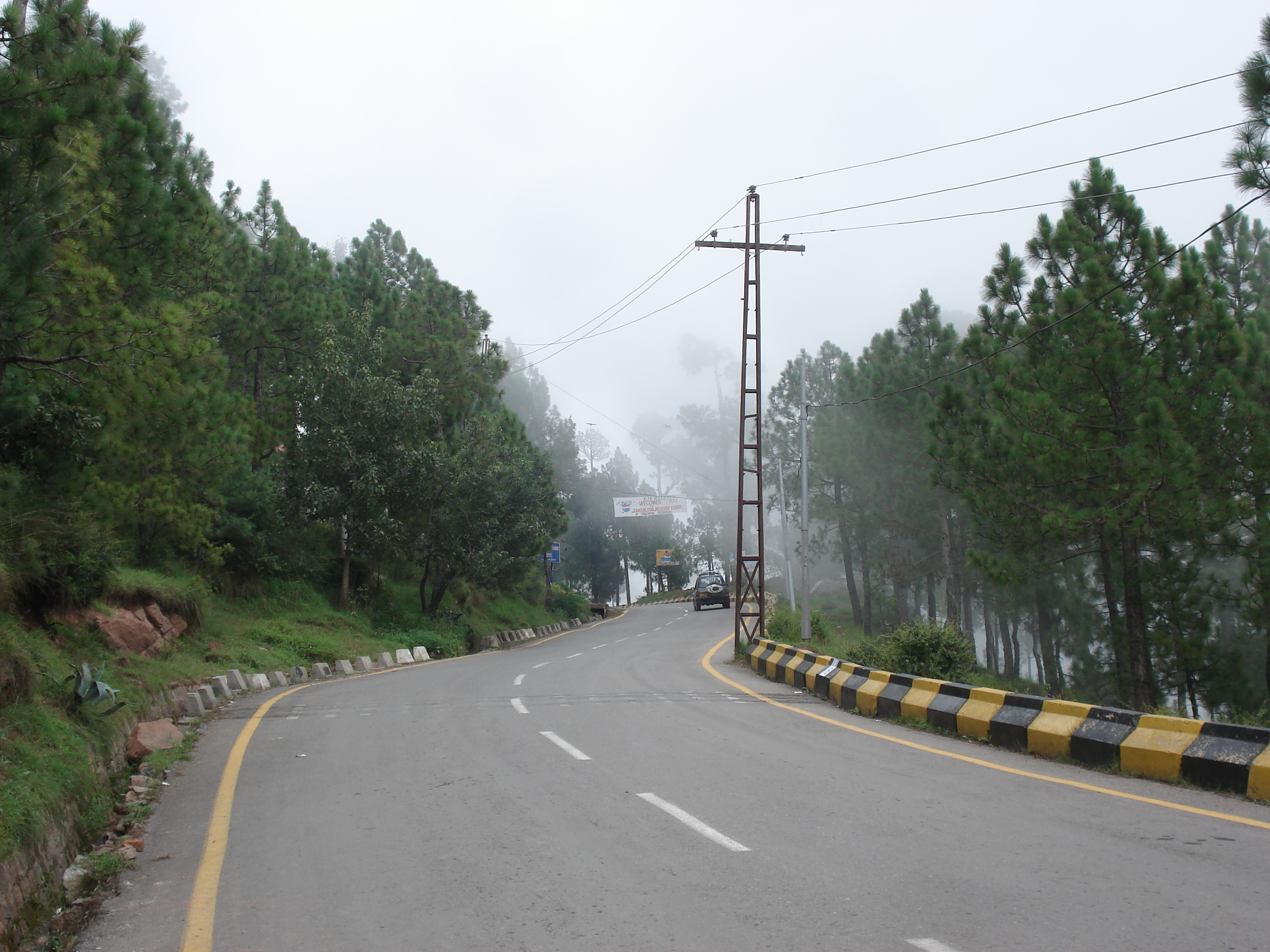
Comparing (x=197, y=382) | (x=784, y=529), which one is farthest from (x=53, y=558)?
(x=784, y=529)

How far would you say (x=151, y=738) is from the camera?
1033cm

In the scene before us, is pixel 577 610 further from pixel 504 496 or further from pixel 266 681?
pixel 266 681

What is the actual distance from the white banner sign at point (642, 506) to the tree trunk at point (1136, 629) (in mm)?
39542

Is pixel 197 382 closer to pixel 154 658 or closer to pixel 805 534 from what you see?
pixel 154 658

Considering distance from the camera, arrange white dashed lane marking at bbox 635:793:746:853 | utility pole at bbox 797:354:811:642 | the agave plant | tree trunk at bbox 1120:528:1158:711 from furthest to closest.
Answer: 1. utility pole at bbox 797:354:811:642
2. tree trunk at bbox 1120:528:1158:711
3. the agave plant
4. white dashed lane marking at bbox 635:793:746:853

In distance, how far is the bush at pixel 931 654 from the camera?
1479 cm

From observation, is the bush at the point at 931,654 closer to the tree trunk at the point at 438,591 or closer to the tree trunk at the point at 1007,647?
the tree trunk at the point at 438,591

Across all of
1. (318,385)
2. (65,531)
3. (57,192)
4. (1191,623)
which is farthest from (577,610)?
(57,192)

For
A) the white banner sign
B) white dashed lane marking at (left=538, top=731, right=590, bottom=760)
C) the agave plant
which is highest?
the white banner sign

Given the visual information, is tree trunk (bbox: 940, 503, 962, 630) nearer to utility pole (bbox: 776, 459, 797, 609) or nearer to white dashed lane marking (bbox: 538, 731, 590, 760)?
utility pole (bbox: 776, 459, 797, 609)

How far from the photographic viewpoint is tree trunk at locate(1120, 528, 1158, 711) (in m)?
19.1

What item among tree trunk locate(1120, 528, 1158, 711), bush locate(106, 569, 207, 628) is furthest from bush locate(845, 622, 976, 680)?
bush locate(106, 569, 207, 628)

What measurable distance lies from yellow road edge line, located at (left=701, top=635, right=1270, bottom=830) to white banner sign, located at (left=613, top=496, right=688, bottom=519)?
4407cm

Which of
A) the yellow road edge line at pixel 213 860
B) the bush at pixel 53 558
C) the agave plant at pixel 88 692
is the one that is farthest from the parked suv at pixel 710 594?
the agave plant at pixel 88 692
